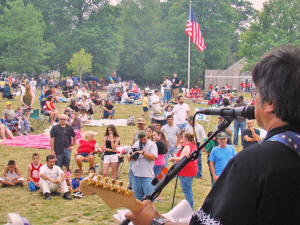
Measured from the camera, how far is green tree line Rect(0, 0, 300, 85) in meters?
48.1

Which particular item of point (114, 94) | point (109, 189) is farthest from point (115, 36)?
point (109, 189)

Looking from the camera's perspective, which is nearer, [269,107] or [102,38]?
[269,107]

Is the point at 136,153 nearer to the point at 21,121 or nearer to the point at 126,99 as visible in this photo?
the point at 21,121

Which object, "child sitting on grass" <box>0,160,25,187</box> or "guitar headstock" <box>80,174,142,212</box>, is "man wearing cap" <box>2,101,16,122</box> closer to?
"child sitting on grass" <box>0,160,25,187</box>

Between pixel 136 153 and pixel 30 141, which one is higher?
pixel 136 153

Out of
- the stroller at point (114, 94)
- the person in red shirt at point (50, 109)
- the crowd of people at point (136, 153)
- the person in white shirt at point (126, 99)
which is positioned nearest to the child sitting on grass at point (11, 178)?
the crowd of people at point (136, 153)

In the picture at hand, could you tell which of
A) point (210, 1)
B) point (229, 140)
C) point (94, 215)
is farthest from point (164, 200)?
point (210, 1)

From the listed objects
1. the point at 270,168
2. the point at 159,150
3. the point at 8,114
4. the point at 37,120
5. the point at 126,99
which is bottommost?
the point at 37,120

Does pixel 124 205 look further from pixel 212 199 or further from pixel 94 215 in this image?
pixel 94 215

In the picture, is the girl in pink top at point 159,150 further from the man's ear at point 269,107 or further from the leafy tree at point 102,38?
the leafy tree at point 102,38

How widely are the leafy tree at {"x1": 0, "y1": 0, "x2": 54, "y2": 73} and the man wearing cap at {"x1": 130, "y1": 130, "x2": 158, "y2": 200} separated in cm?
4312

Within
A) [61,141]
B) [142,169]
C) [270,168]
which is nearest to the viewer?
[270,168]

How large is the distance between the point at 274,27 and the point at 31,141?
124 feet

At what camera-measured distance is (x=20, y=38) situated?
47188mm
